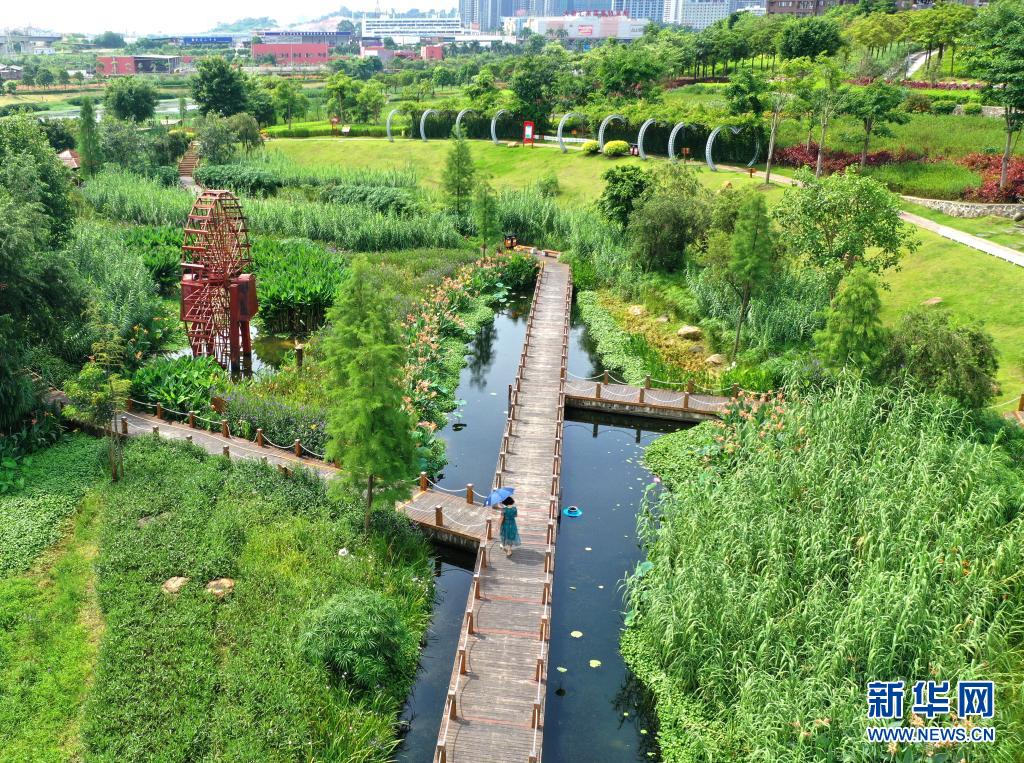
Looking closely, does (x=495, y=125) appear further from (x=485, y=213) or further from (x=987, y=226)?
(x=987, y=226)

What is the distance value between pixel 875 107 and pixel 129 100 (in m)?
65.2

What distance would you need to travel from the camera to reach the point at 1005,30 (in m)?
42.8

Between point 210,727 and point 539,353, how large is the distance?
20.6 m

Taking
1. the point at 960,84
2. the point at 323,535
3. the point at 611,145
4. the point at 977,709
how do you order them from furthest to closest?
the point at 960,84 < the point at 611,145 < the point at 323,535 < the point at 977,709

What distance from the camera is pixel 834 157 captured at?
5181 cm

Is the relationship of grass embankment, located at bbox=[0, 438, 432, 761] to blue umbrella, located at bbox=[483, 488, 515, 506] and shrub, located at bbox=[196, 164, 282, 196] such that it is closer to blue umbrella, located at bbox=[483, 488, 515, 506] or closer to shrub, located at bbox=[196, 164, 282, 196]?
blue umbrella, located at bbox=[483, 488, 515, 506]

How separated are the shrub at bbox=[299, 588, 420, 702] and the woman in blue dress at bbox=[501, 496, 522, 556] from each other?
163 inches

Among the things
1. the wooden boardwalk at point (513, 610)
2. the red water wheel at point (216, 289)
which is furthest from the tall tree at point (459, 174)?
the wooden boardwalk at point (513, 610)

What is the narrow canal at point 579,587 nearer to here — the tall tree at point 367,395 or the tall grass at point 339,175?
the tall tree at point 367,395

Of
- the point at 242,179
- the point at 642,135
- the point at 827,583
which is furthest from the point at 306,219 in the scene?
the point at 827,583

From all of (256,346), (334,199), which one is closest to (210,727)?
(256,346)

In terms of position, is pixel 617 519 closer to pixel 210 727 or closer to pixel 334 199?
pixel 210 727

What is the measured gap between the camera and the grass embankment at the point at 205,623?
15.3 metres

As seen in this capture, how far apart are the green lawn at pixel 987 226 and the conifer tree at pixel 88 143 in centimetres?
5666
